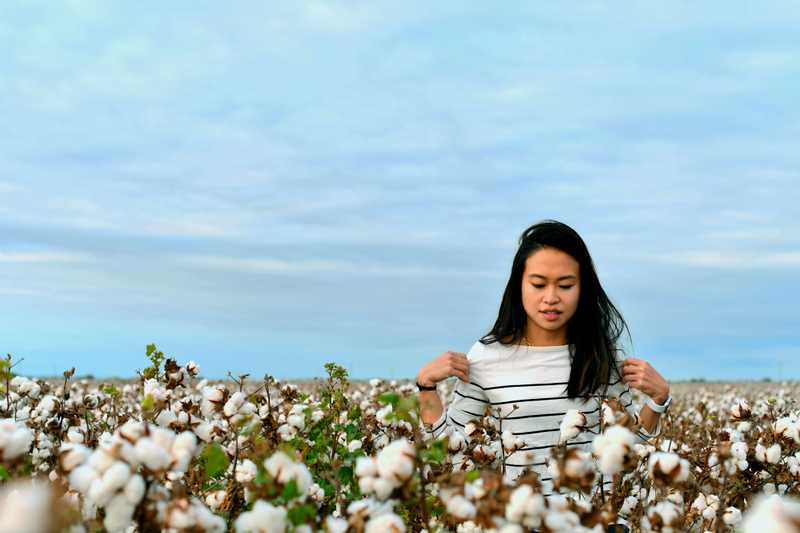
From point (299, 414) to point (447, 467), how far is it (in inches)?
35.4

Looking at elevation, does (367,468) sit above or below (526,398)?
below

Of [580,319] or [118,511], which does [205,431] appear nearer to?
[118,511]

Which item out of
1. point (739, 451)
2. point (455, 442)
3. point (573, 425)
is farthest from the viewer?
point (739, 451)

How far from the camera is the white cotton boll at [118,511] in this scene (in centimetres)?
274

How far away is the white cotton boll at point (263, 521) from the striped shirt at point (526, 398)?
3.26 metres

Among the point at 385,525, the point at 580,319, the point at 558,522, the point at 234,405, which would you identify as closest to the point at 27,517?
the point at 385,525

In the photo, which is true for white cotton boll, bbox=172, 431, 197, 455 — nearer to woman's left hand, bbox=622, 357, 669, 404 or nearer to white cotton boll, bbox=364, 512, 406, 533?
white cotton boll, bbox=364, 512, 406, 533

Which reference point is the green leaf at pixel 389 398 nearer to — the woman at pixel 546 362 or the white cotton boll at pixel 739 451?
the woman at pixel 546 362

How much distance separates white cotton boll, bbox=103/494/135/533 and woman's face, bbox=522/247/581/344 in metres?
3.80

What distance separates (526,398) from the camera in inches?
242

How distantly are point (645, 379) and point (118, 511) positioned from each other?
408 centimetres

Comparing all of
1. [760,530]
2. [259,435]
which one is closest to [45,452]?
[259,435]

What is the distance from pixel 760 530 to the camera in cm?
199

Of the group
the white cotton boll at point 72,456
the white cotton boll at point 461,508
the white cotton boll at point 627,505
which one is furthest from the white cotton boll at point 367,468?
the white cotton boll at point 627,505
